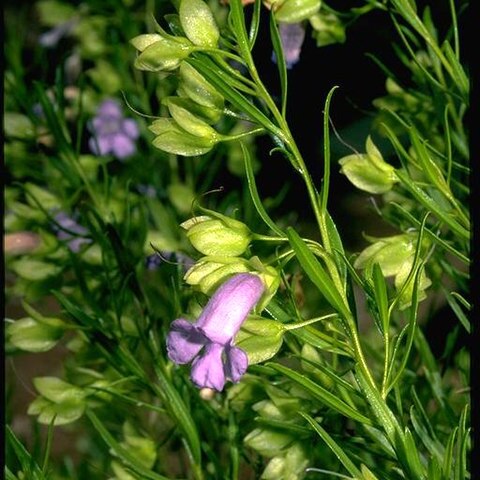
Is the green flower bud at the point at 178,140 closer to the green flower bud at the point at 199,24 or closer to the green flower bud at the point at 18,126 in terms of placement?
the green flower bud at the point at 199,24

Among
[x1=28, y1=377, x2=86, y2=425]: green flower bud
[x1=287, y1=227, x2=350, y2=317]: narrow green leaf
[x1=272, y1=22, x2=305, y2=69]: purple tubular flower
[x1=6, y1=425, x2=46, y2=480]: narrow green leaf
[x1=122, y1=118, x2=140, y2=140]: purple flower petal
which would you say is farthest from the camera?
[x1=122, y1=118, x2=140, y2=140]: purple flower petal

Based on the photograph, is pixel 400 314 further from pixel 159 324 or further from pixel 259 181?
pixel 259 181

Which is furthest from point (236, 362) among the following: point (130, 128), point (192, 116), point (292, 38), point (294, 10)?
point (130, 128)

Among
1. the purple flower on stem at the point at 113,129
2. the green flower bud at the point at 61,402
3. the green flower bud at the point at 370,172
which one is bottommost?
the purple flower on stem at the point at 113,129

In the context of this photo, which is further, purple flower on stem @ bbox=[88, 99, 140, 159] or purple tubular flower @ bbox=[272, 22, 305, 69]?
purple flower on stem @ bbox=[88, 99, 140, 159]

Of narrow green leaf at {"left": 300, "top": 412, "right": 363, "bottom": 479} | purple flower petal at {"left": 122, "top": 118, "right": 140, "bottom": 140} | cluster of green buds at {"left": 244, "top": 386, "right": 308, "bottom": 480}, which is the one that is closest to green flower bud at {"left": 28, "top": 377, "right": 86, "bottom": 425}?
cluster of green buds at {"left": 244, "top": 386, "right": 308, "bottom": 480}

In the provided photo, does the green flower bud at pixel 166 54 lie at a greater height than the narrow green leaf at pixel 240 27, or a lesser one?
lesser

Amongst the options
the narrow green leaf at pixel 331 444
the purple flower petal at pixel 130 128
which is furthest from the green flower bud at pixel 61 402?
the purple flower petal at pixel 130 128

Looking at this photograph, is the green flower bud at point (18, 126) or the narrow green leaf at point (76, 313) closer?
the narrow green leaf at point (76, 313)

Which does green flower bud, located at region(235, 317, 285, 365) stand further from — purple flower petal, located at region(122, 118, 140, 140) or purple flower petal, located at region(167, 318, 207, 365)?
purple flower petal, located at region(122, 118, 140, 140)
